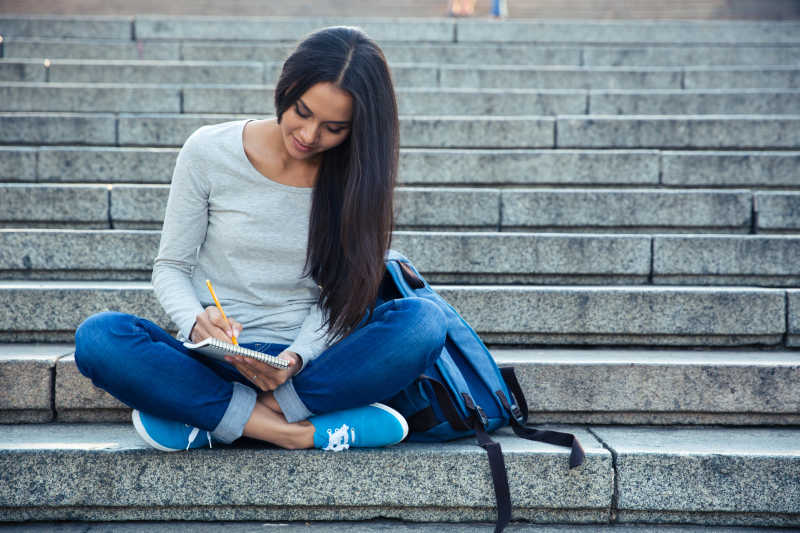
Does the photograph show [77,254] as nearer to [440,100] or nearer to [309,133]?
[309,133]

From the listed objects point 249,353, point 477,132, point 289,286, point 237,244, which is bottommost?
point 249,353

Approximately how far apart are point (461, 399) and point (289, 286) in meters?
0.69

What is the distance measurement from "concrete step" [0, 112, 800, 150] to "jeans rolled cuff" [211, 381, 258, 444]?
263 centimetres

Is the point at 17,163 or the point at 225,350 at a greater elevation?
the point at 17,163

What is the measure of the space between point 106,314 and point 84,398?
686mm

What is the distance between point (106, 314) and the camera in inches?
80.4

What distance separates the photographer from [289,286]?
2.32m

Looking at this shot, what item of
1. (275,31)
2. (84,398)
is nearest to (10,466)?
(84,398)

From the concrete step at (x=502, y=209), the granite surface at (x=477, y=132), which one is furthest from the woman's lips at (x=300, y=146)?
the granite surface at (x=477, y=132)

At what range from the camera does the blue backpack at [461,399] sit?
7.39 feet

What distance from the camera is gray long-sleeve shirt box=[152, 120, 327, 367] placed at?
2211 mm

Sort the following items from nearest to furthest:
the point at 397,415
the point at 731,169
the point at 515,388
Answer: the point at 397,415 → the point at 515,388 → the point at 731,169

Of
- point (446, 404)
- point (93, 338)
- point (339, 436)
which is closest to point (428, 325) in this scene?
point (446, 404)

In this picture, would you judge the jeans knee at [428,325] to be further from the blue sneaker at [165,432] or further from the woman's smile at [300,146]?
the blue sneaker at [165,432]
